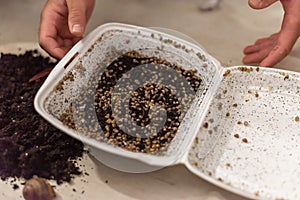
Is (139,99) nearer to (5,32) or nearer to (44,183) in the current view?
(44,183)

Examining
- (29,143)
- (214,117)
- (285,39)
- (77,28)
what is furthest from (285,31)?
(29,143)

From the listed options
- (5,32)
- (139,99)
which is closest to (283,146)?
(139,99)

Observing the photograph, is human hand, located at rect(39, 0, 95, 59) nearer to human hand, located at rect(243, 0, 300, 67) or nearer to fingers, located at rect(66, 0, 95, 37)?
fingers, located at rect(66, 0, 95, 37)

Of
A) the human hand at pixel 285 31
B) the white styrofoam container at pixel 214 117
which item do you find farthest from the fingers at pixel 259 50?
the white styrofoam container at pixel 214 117

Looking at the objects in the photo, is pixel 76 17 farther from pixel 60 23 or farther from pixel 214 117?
pixel 214 117

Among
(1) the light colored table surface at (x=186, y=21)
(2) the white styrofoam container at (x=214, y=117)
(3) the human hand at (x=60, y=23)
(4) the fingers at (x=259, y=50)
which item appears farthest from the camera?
(1) the light colored table surface at (x=186, y=21)

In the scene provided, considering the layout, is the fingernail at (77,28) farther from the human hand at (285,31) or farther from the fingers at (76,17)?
the human hand at (285,31)
